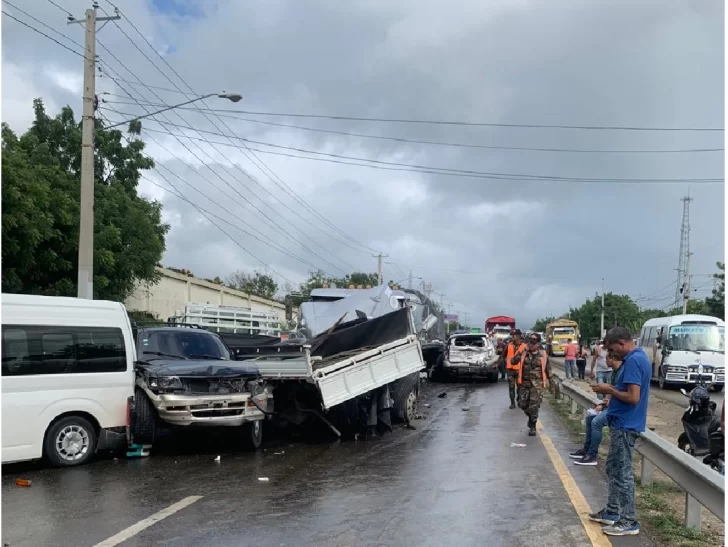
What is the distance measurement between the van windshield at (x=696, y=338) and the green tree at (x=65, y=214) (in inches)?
717

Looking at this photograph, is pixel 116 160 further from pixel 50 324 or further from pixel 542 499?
pixel 542 499

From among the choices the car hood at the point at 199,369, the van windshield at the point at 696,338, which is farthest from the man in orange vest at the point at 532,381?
the van windshield at the point at 696,338

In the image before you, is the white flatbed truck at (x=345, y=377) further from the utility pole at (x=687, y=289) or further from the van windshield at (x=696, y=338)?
the utility pole at (x=687, y=289)

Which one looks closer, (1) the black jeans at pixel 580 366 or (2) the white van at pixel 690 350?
(2) the white van at pixel 690 350

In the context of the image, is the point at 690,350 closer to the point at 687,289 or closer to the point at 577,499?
the point at 577,499

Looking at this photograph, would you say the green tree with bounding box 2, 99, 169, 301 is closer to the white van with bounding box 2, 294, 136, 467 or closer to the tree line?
the white van with bounding box 2, 294, 136, 467

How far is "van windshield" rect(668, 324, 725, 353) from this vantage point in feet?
83.8

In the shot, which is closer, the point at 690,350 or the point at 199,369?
the point at 199,369

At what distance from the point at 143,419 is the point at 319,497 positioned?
3822 mm

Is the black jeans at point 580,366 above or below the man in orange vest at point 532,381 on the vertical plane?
below

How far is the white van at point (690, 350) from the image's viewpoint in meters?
24.8

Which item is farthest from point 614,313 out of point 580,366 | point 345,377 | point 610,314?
point 345,377

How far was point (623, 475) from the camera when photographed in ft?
20.7

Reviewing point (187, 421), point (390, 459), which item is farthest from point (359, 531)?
point (187, 421)
